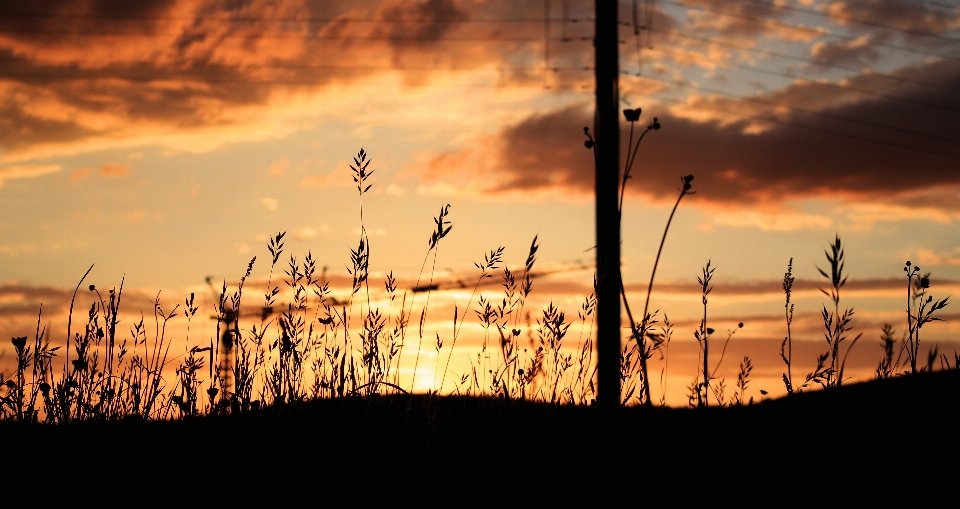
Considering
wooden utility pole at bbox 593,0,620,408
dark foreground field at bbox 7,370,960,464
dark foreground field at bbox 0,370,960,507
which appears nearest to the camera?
dark foreground field at bbox 0,370,960,507

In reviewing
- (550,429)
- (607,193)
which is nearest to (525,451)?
(550,429)

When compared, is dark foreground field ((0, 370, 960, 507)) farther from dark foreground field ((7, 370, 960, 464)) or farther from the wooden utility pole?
the wooden utility pole

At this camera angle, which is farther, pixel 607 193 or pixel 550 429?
pixel 607 193

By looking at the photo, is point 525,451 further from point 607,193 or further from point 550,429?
point 607,193

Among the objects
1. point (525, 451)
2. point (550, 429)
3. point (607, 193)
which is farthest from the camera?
point (607, 193)

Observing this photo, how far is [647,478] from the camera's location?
350cm

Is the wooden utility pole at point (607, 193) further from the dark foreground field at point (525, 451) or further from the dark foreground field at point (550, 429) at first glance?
the dark foreground field at point (525, 451)

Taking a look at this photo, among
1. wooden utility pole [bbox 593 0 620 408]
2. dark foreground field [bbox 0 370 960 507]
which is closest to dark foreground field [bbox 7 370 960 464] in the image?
dark foreground field [bbox 0 370 960 507]

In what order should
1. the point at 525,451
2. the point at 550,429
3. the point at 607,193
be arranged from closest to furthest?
1. the point at 525,451
2. the point at 550,429
3. the point at 607,193

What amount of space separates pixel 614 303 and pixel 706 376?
10.0 feet

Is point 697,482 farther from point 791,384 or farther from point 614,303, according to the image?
point 614,303

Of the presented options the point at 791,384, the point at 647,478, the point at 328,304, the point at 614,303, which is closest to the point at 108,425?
the point at 328,304

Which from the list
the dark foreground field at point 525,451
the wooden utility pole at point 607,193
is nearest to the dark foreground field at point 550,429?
the dark foreground field at point 525,451

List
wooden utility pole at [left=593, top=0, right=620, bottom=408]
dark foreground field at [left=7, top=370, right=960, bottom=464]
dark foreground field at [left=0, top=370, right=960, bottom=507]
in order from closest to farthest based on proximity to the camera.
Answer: dark foreground field at [left=0, top=370, right=960, bottom=507]
dark foreground field at [left=7, top=370, right=960, bottom=464]
wooden utility pole at [left=593, top=0, right=620, bottom=408]
